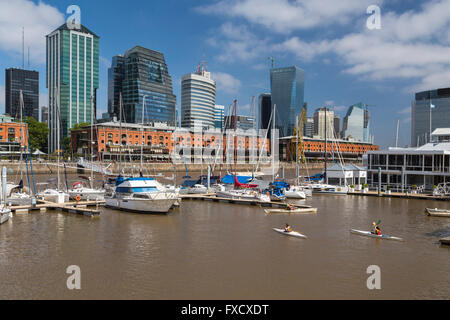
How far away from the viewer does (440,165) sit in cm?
5600

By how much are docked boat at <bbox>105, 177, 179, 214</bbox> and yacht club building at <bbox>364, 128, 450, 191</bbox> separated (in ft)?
134

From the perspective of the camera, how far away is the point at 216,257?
77.7 ft

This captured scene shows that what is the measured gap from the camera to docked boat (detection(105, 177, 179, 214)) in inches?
1549

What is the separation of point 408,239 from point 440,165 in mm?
33742

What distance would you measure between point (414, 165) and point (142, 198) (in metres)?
46.4

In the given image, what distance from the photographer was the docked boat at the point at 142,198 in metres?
39.3

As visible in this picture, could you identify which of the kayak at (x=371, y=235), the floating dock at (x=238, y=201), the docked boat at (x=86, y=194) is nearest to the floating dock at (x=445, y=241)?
the kayak at (x=371, y=235)

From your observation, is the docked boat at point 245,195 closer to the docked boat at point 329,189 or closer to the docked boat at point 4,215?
the docked boat at point 329,189

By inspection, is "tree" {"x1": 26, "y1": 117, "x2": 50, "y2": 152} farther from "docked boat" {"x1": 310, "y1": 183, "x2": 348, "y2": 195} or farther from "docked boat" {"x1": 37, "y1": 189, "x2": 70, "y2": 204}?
"docked boat" {"x1": 310, "y1": 183, "x2": 348, "y2": 195}

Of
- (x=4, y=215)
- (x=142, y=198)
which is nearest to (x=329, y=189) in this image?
(x=142, y=198)

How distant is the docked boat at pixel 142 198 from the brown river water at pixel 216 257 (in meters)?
1.45
